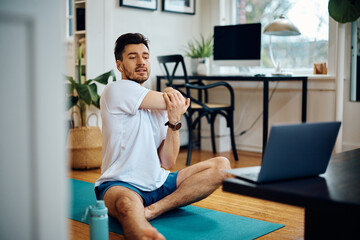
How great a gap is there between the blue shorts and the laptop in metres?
0.98

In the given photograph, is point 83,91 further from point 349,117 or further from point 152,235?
point 152,235

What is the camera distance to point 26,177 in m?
0.74

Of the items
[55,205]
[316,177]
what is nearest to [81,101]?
[316,177]

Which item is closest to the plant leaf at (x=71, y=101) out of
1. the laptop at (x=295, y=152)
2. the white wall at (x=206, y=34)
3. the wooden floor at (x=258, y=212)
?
the white wall at (x=206, y=34)

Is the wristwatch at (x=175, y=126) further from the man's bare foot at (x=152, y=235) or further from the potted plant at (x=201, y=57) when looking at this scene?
the potted plant at (x=201, y=57)

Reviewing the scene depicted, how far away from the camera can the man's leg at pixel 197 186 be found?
229 centimetres

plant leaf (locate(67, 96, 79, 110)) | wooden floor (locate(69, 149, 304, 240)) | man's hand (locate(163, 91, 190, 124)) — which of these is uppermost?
man's hand (locate(163, 91, 190, 124))

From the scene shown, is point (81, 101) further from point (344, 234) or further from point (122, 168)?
point (344, 234)

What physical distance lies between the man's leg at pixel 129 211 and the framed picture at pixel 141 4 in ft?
8.79

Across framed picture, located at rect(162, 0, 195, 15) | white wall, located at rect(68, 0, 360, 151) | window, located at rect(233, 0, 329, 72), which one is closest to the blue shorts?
white wall, located at rect(68, 0, 360, 151)

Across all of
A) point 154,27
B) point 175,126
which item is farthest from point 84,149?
point 175,126

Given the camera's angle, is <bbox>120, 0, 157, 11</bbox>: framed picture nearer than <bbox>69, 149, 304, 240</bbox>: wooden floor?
No

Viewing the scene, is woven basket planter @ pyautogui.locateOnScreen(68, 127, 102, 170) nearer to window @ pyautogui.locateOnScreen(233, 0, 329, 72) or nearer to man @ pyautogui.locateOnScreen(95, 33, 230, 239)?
man @ pyautogui.locateOnScreen(95, 33, 230, 239)

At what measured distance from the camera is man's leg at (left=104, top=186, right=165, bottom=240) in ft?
5.84
